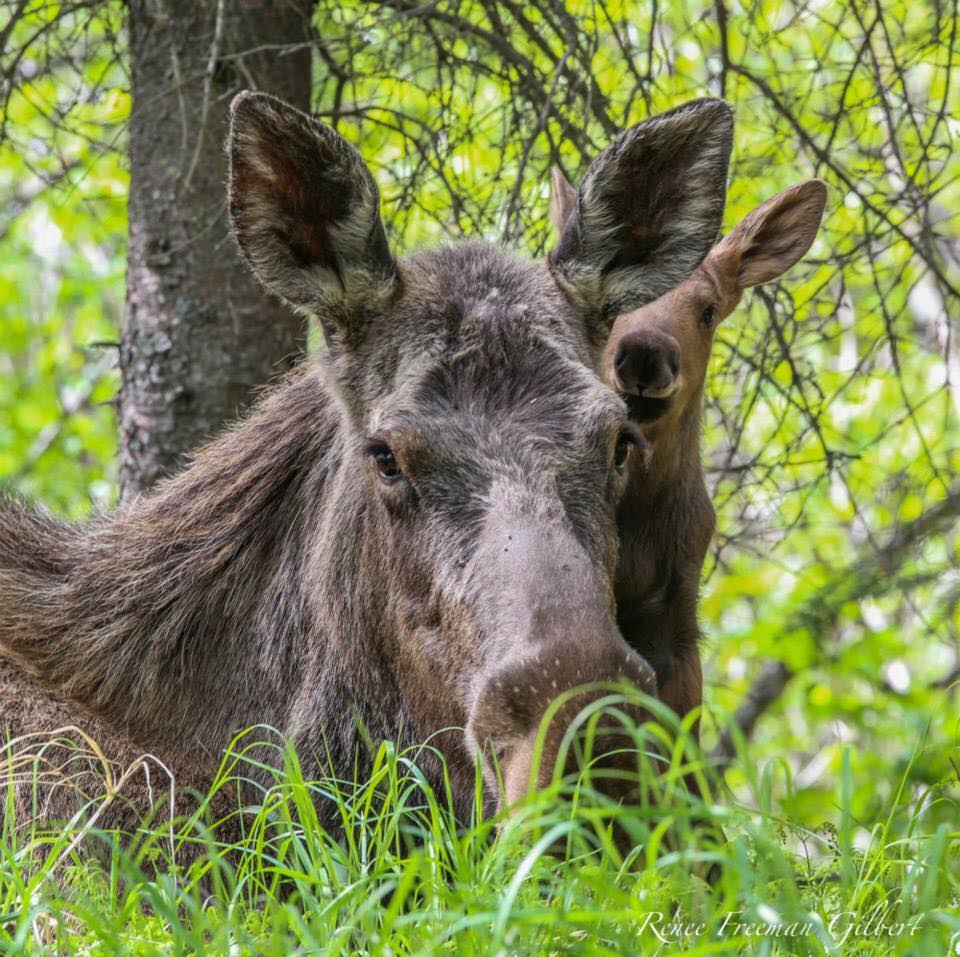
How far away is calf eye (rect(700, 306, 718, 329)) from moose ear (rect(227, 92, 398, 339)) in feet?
6.59

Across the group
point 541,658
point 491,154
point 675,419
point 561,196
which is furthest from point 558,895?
point 491,154

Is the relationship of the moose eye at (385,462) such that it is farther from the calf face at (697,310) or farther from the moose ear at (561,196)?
the moose ear at (561,196)

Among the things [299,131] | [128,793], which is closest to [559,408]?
[299,131]

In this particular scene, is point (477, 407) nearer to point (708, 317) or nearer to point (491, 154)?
point (708, 317)

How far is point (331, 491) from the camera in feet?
16.5

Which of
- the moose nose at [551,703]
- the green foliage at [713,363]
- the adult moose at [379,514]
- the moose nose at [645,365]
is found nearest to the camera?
the green foliage at [713,363]

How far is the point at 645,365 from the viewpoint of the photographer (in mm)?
5637

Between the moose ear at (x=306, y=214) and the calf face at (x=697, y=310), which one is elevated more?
the moose ear at (x=306, y=214)

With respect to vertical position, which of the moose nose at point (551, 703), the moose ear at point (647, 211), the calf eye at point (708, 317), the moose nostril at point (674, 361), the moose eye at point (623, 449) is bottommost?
the moose nose at point (551, 703)

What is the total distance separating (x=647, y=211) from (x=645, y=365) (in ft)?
2.47

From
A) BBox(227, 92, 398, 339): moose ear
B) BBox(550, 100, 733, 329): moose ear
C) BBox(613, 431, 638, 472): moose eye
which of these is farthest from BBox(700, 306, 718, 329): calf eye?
BBox(227, 92, 398, 339): moose ear

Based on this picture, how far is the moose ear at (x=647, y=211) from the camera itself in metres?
4.82

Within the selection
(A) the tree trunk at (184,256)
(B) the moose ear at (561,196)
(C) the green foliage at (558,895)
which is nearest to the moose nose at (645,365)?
(B) the moose ear at (561,196)

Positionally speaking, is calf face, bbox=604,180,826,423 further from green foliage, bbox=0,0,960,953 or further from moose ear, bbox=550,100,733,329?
moose ear, bbox=550,100,733,329
